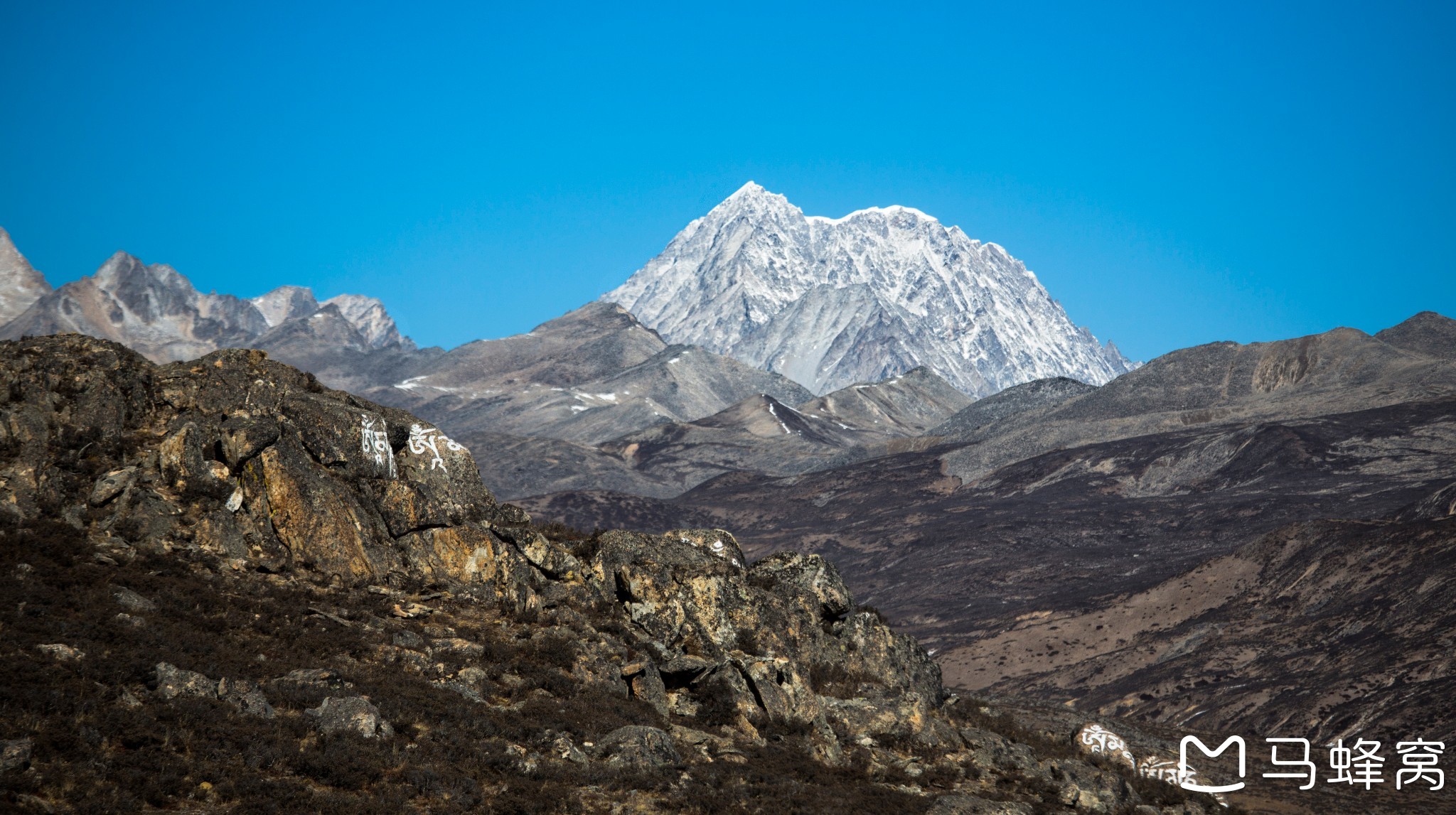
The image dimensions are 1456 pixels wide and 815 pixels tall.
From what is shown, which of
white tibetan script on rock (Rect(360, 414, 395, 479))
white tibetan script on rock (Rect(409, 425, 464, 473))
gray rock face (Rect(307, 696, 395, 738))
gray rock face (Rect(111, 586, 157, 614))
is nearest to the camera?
gray rock face (Rect(307, 696, 395, 738))

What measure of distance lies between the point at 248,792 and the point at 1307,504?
152059 mm

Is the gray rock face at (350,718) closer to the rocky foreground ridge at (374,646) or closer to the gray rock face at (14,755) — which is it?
the rocky foreground ridge at (374,646)

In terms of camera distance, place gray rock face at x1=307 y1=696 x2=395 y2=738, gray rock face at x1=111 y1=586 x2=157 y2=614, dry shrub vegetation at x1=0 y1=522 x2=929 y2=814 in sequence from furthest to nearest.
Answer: gray rock face at x1=111 y1=586 x2=157 y2=614 < gray rock face at x1=307 y1=696 x2=395 y2=738 < dry shrub vegetation at x1=0 y1=522 x2=929 y2=814

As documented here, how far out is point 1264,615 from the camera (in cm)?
8681

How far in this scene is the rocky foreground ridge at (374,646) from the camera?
16.1 metres

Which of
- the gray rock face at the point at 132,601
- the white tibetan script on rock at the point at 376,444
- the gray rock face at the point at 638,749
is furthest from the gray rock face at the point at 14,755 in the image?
the white tibetan script on rock at the point at 376,444

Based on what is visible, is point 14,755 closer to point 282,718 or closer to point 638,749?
point 282,718

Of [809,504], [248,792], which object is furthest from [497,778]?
[809,504]

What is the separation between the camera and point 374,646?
21.3 m

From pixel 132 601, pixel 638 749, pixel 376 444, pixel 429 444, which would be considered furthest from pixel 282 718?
pixel 429 444

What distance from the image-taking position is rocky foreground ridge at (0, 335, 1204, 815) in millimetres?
16094

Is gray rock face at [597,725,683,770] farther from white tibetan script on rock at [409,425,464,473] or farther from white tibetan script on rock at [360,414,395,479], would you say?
white tibetan script on rock at [409,425,464,473]

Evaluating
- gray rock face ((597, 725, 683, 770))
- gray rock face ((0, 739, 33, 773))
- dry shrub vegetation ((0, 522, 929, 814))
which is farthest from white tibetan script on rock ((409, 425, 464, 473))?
gray rock face ((0, 739, 33, 773))

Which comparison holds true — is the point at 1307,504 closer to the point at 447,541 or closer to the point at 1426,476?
the point at 1426,476
